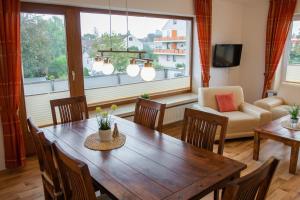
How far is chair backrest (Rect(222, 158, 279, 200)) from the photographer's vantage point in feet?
3.43

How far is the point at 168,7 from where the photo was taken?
449cm

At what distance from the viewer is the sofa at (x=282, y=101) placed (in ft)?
14.9

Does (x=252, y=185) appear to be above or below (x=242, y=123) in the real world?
above

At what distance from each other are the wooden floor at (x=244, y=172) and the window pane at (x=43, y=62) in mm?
793

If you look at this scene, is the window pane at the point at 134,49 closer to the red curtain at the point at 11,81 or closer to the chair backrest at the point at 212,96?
the chair backrest at the point at 212,96

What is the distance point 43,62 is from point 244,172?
3080mm

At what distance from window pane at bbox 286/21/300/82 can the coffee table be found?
7.49ft

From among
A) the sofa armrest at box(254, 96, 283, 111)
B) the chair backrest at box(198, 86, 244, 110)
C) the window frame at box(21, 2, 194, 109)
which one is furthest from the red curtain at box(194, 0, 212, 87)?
the window frame at box(21, 2, 194, 109)

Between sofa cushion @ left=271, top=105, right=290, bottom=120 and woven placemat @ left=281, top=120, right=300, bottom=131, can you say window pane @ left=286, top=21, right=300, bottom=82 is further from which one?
woven placemat @ left=281, top=120, right=300, bottom=131

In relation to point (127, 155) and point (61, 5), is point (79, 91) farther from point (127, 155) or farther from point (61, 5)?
point (127, 155)

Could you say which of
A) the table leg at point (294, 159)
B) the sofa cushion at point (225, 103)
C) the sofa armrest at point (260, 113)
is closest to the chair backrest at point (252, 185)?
the table leg at point (294, 159)

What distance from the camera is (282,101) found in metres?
4.98

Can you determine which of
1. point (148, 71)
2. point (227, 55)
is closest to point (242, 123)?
point (227, 55)

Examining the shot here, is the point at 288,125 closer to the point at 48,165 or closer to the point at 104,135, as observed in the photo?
the point at 104,135
